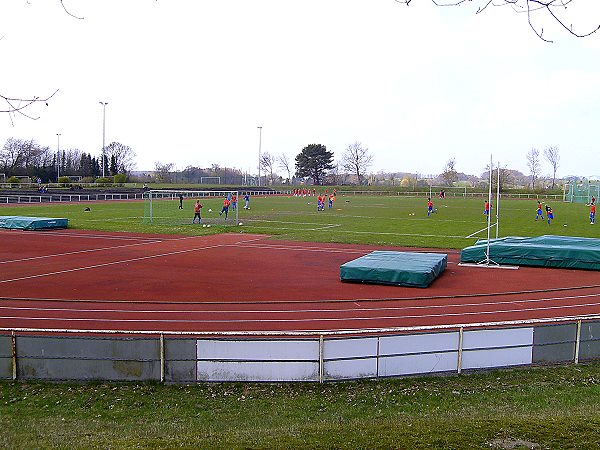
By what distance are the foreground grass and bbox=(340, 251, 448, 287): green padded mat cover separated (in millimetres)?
8571

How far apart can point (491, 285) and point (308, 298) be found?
6.81 m

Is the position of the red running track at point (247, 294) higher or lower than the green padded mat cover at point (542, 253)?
lower

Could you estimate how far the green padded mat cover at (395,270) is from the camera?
20172 mm

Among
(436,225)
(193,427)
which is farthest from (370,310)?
(436,225)

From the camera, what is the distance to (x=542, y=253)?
81.0ft

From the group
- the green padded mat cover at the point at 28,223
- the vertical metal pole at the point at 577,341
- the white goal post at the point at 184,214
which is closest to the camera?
the vertical metal pole at the point at 577,341

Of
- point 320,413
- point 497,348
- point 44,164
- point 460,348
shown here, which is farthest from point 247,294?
point 44,164

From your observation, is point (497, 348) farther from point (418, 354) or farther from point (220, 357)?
point (220, 357)

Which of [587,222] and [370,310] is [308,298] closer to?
[370,310]

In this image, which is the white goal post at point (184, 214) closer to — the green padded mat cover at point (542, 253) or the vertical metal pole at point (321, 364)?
the green padded mat cover at point (542, 253)

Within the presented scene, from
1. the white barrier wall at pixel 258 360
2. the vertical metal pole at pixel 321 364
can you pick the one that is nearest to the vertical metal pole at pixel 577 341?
the vertical metal pole at pixel 321 364

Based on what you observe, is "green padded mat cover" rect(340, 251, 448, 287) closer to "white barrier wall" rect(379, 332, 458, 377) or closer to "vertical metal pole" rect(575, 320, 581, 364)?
"vertical metal pole" rect(575, 320, 581, 364)

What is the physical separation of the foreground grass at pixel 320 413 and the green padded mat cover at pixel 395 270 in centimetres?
857

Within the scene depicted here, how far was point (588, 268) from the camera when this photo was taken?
23938mm
